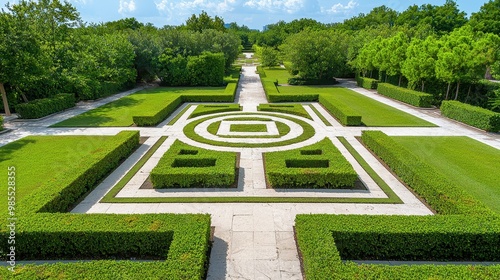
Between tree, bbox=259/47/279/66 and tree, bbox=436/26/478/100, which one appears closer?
tree, bbox=436/26/478/100

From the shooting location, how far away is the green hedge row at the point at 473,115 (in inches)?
808

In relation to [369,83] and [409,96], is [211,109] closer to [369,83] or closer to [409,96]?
[409,96]

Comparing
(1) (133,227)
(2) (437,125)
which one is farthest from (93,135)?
(2) (437,125)

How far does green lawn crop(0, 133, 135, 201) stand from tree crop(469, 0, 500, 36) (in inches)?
2720

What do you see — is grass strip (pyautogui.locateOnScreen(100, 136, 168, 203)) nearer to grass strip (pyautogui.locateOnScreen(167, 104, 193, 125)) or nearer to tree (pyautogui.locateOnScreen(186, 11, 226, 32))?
grass strip (pyautogui.locateOnScreen(167, 104, 193, 125))

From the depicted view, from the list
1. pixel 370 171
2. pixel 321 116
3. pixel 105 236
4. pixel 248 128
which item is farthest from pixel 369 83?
pixel 105 236

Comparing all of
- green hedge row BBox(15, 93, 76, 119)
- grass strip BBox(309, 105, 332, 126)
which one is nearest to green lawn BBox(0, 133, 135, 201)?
green hedge row BBox(15, 93, 76, 119)

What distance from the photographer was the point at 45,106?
25141 millimetres

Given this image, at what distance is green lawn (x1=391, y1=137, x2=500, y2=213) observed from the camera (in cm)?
1280

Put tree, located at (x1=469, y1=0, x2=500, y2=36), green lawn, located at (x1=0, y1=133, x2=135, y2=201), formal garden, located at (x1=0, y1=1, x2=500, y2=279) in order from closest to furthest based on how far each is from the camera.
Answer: formal garden, located at (x1=0, y1=1, x2=500, y2=279) < green lawn, located at (x1=0, y1=133, x2=135, y2=201) < tree, located at (x1=469, y1=0, x2=500, y2=36)

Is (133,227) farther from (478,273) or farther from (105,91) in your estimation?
(105,91)

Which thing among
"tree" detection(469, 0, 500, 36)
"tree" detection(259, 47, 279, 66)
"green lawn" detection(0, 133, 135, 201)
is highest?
"tree" detection(469, 0, 500, 36)

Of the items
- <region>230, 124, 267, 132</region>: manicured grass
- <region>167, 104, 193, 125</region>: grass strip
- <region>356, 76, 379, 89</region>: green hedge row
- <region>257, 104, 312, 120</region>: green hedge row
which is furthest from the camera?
<region>356, 76, 379, 89</region>: green hedge row

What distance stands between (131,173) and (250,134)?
27.4ft
